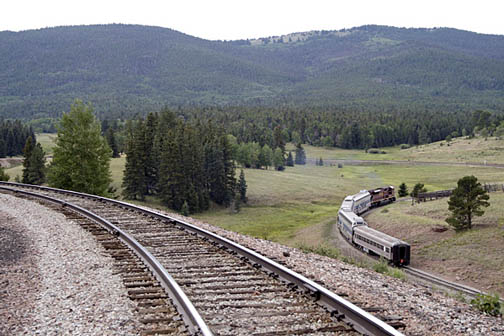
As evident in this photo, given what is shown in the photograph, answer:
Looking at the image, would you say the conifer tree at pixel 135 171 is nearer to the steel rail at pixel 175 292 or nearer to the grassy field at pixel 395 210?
the grassy field at pixel 395 210

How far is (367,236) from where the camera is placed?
115 feet

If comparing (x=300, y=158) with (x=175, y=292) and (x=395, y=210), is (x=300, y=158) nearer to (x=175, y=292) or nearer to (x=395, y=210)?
(x=395, y=210)

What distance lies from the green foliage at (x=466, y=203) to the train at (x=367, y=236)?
266 inches

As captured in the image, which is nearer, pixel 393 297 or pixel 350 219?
pixel 393 297

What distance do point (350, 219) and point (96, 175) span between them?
26621 millimetres

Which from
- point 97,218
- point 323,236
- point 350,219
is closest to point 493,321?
point 97,218

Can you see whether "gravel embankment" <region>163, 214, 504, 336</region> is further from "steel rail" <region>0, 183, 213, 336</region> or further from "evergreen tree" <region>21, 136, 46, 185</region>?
"evergreen tree" <region>21, 136, 46, 185</region>

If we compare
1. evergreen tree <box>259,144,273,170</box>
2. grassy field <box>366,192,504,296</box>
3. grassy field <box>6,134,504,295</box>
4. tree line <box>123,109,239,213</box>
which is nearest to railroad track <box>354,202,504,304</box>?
grassy field <box>366,192,504,296</box>

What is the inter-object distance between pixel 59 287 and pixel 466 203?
34792 millimetres

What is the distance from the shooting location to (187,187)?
7225 cm

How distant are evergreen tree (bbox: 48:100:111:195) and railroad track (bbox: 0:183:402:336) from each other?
116ft

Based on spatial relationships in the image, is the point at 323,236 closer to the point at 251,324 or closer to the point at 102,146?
the point at 102,146

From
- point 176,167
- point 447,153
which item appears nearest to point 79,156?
point 176,167

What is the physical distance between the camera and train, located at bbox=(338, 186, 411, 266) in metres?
30.7
